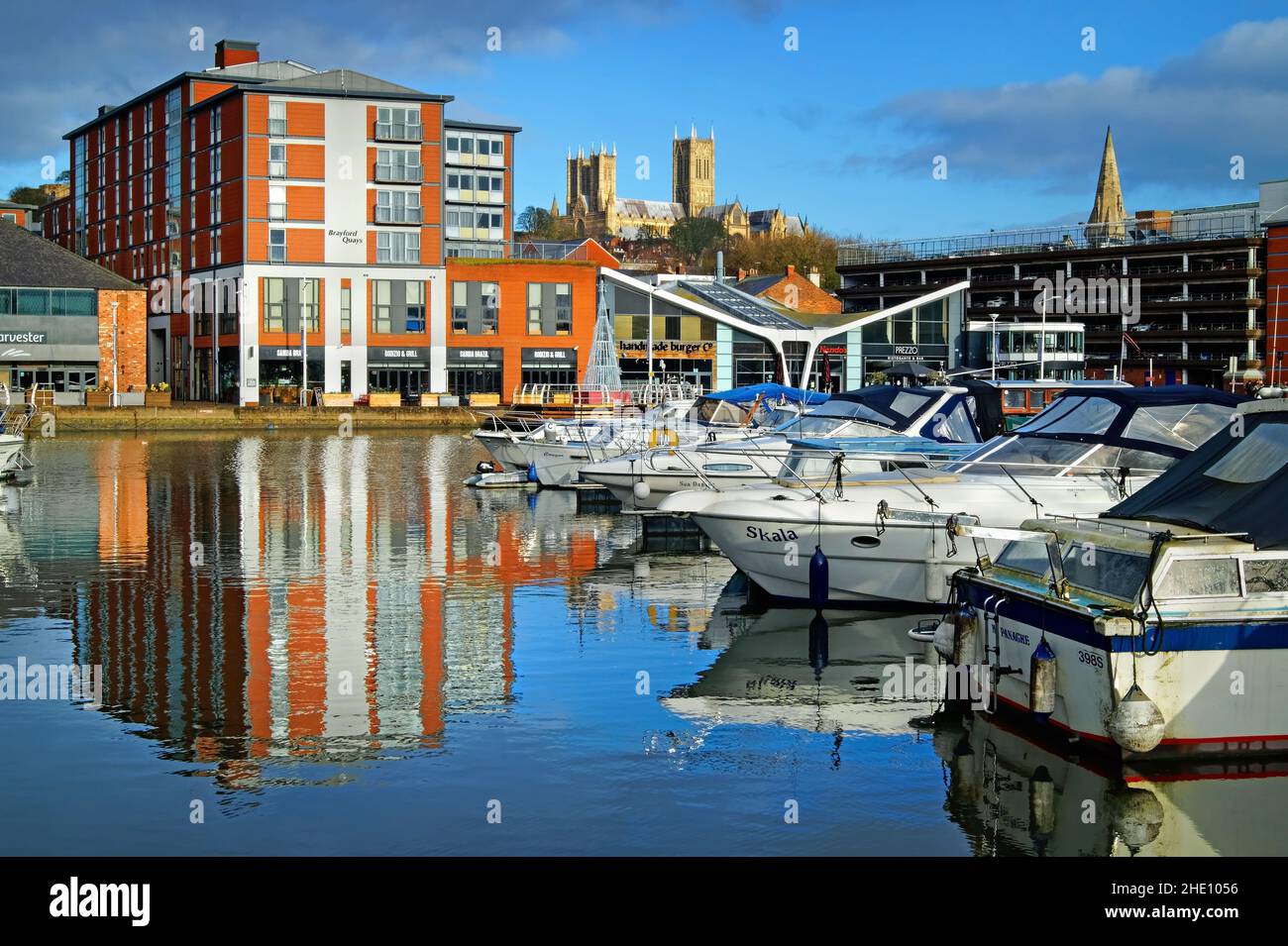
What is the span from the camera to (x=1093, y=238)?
371 ft

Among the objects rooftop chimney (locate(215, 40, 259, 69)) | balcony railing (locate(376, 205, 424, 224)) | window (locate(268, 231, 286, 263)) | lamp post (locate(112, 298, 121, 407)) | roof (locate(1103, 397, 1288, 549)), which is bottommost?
roof (locate(1103, 397, 1288, 549))

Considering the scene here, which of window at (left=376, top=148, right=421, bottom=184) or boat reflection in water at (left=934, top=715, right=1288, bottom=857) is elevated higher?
window at (left=376, top=148, right=421, bottom=184)

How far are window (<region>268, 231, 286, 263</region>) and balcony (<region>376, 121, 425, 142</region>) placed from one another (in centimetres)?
812

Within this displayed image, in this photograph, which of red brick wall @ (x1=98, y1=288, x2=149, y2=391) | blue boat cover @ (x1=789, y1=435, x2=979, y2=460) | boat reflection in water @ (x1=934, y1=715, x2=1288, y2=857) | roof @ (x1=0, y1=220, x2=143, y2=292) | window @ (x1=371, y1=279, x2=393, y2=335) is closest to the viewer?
boat reflection in water @ (x1=934, y1=715, x2=1288, y2=857)

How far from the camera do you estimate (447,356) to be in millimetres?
87688

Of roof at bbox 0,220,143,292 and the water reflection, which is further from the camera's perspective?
roof at bbox 0,220,143,292

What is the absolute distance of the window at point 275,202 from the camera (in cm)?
8525

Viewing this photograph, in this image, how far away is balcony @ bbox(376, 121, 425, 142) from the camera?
284 ft

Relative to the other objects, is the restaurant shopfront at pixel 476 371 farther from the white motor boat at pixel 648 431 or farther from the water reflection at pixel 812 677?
the water reflection at pixel 812 677

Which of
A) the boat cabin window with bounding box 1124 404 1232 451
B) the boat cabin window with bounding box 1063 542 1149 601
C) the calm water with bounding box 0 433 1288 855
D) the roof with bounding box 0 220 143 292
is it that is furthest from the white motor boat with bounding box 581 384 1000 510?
the roof with bounding box 0 220 143 292

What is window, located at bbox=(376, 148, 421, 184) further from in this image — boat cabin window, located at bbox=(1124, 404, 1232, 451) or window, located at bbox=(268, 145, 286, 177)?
boat cabin window, located at bbox=(1124, 404, 1232, 451)
